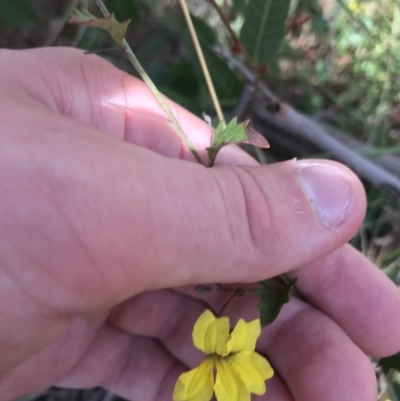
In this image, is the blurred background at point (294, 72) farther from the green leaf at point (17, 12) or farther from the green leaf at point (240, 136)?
the green leaf at point (240, 136)

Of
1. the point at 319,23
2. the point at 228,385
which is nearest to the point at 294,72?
the point at 319,23

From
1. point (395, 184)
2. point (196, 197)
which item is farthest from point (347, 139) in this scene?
point (196, 197)

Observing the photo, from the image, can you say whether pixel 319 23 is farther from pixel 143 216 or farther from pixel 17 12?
pixel 143 216

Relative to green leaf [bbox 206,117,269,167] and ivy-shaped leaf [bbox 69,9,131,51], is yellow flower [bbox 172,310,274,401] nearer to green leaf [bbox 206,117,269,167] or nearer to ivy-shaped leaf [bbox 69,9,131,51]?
green leaf [bbox 206,117,269,167]

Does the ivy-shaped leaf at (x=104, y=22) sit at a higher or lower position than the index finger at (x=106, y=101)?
higher

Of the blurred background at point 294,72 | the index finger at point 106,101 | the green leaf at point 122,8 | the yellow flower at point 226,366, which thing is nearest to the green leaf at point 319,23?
the blurred background at point 294,72

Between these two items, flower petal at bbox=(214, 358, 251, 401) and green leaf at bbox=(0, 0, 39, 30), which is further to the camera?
green leaf at bbox=(0, 0, 39, 30)

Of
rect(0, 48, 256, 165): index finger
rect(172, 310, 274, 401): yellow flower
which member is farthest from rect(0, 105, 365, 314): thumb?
rect(0, 48, 256, 165): index finger
